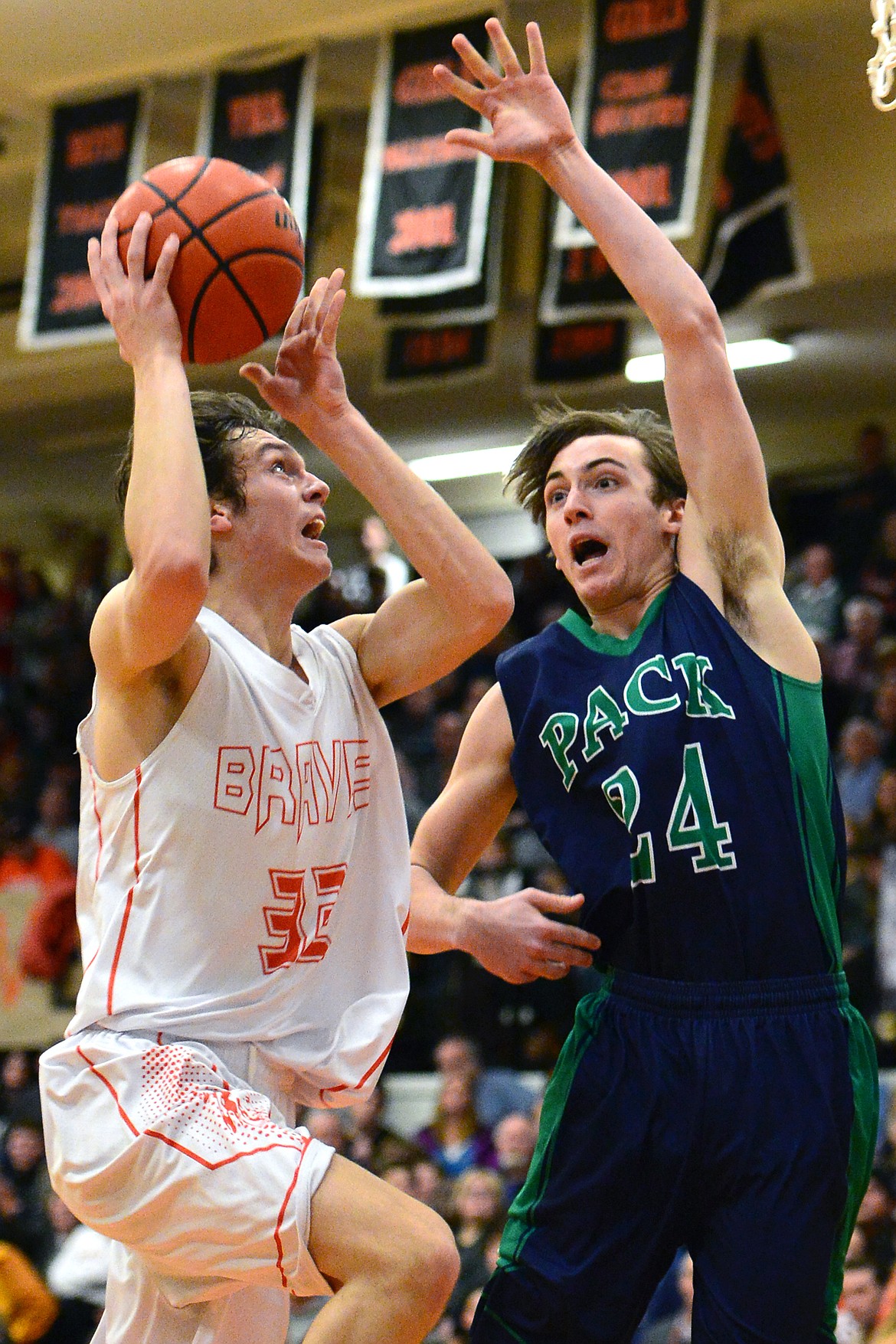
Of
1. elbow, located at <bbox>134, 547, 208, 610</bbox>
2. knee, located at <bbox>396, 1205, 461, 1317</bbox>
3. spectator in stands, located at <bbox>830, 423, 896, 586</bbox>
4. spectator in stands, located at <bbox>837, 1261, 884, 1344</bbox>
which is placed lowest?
spectator in stands, located at <bbox>837, 1261, 884, 1344</bbox>

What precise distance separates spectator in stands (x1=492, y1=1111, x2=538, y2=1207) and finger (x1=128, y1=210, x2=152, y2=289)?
5251mm

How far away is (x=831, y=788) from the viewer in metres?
3.47

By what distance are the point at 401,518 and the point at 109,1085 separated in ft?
3.95

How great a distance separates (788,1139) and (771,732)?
0.74 metres

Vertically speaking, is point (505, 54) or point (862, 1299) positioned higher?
point (505, 54)

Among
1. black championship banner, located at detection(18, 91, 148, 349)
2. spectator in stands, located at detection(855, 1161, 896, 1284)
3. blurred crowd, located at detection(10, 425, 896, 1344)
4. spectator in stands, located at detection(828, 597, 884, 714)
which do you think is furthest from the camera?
spectator in stands, located at detection(828, 597, 884, 714)

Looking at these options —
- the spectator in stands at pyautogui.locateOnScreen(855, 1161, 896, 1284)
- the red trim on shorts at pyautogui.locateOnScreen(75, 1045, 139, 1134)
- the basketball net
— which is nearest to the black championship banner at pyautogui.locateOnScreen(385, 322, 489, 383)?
the spectator in stands at pyautogui.locateOnScreen(855, 1161, 896, 1284)

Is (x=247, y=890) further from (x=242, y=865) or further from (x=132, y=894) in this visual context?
(x=132, y=894)

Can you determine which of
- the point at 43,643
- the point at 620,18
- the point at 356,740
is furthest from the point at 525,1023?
the point at 43,643

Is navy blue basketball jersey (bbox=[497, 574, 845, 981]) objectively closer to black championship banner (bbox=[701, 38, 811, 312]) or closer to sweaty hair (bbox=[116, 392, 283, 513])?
sweaty hair (bbox=[116, 392, 283, 513])

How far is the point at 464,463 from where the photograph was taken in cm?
1490

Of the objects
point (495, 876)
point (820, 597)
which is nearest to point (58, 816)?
point (495, 876)

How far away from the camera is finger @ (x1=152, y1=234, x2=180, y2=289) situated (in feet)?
10.7

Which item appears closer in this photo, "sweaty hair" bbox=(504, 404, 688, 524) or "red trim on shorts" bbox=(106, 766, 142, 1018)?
"red trim on shorts" bbox=(106, 766, 142, 1018)
